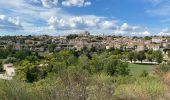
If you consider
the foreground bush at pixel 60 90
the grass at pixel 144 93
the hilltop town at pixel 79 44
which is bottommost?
the hilltop town at pixel 79 44

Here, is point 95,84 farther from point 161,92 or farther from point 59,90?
point 161,92

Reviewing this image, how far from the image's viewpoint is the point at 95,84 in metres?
6.83

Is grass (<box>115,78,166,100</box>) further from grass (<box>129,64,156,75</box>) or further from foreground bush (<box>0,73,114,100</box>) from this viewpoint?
grass (<box>129,64,156,75</box>)

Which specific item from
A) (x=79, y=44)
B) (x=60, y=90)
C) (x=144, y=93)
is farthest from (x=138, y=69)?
(x=79, y=44)

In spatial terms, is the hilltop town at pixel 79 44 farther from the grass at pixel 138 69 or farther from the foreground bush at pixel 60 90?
the foreground bush at pixel 60 90

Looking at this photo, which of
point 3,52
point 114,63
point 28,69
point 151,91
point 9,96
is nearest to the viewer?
point 9,96

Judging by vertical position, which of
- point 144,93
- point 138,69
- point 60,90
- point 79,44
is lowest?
point 138,69

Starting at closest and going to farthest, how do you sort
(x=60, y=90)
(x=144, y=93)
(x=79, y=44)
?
(x=60, y=90)
(x=144, y=93)
(x=79, y=44)

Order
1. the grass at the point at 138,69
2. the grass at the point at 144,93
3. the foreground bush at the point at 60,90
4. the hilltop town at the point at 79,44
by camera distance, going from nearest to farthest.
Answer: the foreground bush at the point at 60,90 → the grass at the point at 144,93 → the grass at the point at 138,69 → the hilltop town at the point at 79,44

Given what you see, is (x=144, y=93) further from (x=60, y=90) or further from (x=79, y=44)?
(x=79, y=44)

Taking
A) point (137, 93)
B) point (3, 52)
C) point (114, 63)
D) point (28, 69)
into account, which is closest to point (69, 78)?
point (137, 93)

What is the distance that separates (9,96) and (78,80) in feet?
4.19

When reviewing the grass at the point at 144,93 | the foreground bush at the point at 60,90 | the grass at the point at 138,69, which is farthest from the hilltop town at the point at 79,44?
the foreground bush at the point at 60,90

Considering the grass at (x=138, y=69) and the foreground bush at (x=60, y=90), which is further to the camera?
the grass at (x=138, y=69)
